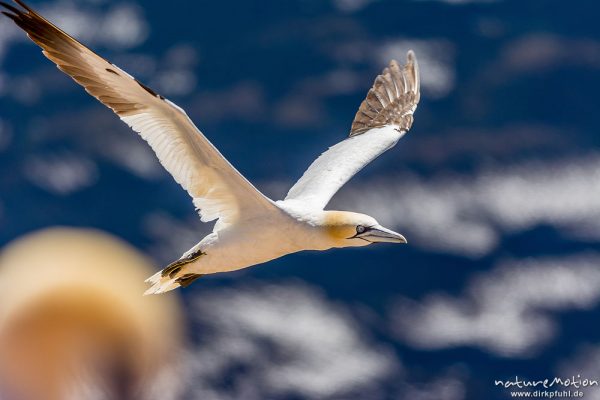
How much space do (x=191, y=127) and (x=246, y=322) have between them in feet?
37.5

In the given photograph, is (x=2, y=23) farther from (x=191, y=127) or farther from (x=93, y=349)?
(x=191, y=127)

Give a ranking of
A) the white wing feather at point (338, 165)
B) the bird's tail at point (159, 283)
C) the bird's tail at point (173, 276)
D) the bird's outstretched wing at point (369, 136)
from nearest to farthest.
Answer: the bird's tail at point (173, 276) → the bird's tail at point (159, 283) → the white wing feather at point (338, 165) → the bird's outstretched wing at point (369, 136)

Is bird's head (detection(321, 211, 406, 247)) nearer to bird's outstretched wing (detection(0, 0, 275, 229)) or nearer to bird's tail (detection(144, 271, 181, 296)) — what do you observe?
bird's outstretched wing (detection(0, 0, 275, 229))

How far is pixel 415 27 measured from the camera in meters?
23.7

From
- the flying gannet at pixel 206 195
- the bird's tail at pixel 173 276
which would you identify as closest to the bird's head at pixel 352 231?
the flying gannet at pixel 206 195

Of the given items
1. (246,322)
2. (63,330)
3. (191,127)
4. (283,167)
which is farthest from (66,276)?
(283,167)

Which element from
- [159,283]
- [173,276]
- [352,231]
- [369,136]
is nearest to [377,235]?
[352,231]

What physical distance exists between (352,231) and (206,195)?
1.19m

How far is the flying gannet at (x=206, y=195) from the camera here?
842cm

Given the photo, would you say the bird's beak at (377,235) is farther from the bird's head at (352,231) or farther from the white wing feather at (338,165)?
the white wing feather at (338,165)

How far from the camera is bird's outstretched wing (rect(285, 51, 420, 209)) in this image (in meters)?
10.1

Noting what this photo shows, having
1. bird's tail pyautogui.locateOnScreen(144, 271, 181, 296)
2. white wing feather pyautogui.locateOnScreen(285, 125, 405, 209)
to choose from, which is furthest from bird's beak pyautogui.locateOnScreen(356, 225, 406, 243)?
bird's tail pyautogui.locateOnScreen(144, 271, 181, 296)

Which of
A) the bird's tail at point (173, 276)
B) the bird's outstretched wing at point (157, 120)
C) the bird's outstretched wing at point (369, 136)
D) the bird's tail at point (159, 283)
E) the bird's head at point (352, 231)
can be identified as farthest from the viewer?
the bird's outstretched wing at point (369, 136)

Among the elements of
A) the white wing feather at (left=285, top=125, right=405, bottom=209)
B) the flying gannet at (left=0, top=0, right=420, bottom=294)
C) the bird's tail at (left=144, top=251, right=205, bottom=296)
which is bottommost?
the bird's tail at (left=144, top=251, right=205, bottom=296)
